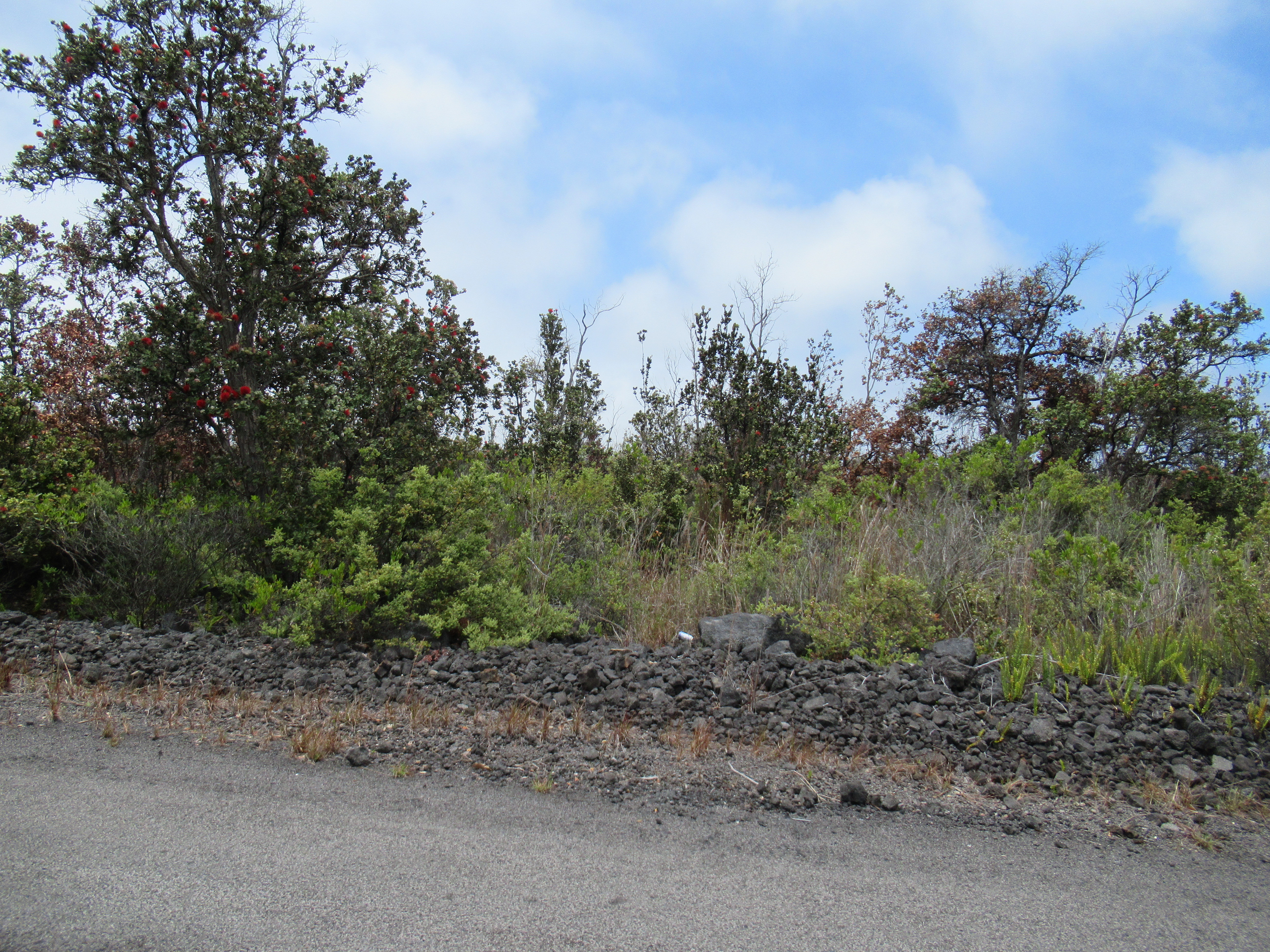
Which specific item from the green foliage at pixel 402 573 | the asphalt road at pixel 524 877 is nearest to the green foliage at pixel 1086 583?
the asphalt road at pixel 524 877

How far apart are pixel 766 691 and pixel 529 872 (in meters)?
2.35

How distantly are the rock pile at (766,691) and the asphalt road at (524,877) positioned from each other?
811 millimetres

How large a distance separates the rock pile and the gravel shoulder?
71cm

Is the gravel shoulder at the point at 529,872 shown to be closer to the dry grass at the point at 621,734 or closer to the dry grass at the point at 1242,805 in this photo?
the dry grass at the point at 1242,805

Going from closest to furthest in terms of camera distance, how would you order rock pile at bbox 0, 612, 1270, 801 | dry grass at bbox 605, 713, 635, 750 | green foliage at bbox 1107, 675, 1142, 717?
rock pile at bbox 0, 612, 1270, 801 → dry grass at bbox 605, 713, 635, 750 → green foliage at bbox 1107, 675, 1142, 717

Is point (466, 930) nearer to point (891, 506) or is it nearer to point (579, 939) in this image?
point (579, 939)

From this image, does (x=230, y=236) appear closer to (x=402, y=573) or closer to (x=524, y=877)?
(x=402, y=573)

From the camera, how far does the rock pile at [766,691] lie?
3.90m

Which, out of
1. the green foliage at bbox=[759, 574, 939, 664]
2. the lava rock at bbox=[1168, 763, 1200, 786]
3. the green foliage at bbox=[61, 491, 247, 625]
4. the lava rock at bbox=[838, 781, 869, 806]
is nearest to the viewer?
the lava rock at bbox=[838, 781, 869, 806]

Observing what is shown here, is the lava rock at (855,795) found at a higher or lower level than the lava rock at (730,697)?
lower

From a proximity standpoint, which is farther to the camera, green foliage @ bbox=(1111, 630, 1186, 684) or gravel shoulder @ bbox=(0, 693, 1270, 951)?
green foliage @ bbox=(1111, 630, 1186, 684)

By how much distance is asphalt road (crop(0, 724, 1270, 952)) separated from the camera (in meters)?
2.36

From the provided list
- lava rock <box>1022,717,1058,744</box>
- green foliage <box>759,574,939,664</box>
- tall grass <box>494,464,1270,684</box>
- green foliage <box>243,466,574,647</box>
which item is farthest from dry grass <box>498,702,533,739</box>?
lava rock <box>1022,717,1058,744</box>

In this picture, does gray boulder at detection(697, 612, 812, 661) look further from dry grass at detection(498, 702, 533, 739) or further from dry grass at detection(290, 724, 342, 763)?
dry grass at detection(290, 724, 342, 763)
